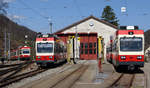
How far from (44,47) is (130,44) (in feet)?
32.1

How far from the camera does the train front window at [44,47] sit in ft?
84.0

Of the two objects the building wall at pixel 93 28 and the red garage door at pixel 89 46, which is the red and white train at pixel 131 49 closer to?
the red garage door at pixel 89 46

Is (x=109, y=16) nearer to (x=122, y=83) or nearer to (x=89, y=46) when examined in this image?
(x=89, y=46)

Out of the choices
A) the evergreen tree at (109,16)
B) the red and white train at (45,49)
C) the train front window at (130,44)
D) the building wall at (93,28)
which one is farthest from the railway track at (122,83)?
the evergreen tree at (109,16)

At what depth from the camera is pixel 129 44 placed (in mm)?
18656

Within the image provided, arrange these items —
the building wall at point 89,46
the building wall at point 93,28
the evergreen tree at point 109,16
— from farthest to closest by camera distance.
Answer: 1. the evergreen tree at point 109,16
2. the building wall at point 93,28
3. the building wall at point 89,46

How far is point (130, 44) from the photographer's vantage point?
18656mm

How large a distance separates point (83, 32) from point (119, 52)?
141 ft

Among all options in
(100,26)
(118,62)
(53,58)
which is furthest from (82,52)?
(118,62)

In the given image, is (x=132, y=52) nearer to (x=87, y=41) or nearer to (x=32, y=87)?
(x=32, y=87)

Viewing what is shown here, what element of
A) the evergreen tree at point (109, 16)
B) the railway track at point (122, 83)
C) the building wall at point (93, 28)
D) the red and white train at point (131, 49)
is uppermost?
the evergreen tree at point (109, 16)

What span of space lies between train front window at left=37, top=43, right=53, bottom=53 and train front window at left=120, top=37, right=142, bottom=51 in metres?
8.92

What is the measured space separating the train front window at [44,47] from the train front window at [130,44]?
29.3 feet

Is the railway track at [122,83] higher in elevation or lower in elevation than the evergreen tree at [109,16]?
lower
